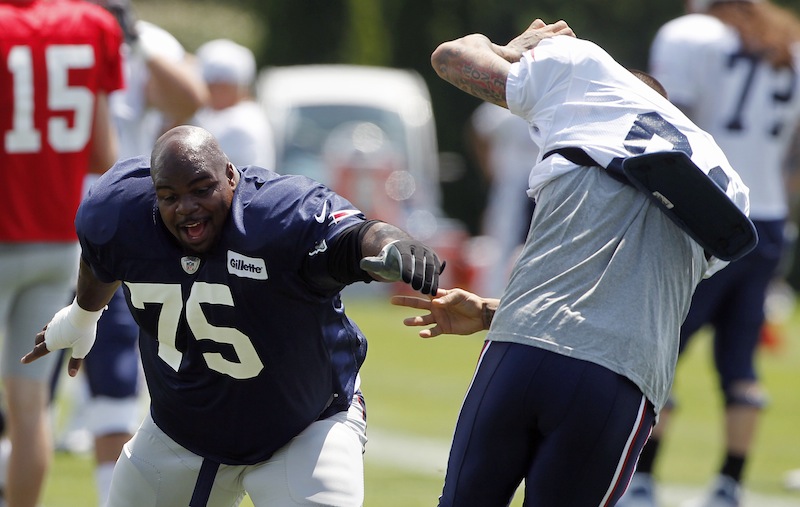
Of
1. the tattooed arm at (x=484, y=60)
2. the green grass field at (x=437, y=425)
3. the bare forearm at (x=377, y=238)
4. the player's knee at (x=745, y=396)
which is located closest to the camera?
the bare forearm at (x=377, y=238)

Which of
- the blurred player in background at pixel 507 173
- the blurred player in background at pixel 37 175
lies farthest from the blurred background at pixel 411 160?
the blurred player in background at pixel 37 175

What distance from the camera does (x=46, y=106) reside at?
4754mm

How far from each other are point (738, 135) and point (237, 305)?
9.27 ft

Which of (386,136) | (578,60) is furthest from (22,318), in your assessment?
(386,136)

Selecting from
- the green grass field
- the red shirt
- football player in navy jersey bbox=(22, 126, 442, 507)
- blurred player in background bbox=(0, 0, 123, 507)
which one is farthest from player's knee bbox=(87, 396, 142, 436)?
football player in navy jersey bbox=(22, 126, 442, 507)

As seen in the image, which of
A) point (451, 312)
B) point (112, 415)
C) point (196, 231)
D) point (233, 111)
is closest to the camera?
point (196, 231)

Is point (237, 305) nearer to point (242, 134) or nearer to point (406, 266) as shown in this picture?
point (406, 266)

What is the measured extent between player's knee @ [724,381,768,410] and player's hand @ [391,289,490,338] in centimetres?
227

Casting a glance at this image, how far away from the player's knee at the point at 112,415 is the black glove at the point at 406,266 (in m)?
2.18

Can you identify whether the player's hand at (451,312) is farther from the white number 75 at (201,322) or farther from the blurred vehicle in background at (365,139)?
the blurred vehicle in background at (365,139)

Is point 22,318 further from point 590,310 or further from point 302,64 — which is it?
point 302,64

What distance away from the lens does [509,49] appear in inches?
142

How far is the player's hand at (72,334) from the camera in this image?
12.6 ft

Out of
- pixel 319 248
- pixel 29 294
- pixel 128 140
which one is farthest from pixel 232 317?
pixel 128 140
